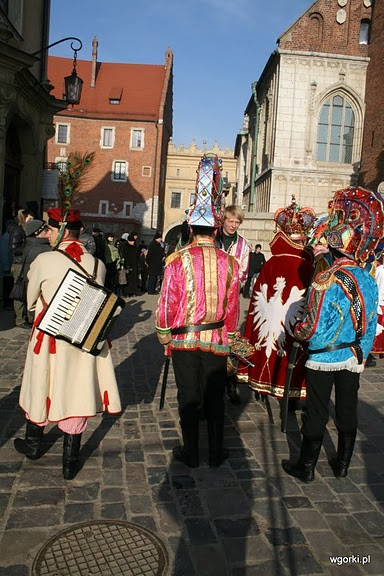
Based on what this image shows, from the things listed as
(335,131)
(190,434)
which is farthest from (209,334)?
(335,131)

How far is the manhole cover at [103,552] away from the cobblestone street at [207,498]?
0.05 metres

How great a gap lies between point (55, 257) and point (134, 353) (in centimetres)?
455

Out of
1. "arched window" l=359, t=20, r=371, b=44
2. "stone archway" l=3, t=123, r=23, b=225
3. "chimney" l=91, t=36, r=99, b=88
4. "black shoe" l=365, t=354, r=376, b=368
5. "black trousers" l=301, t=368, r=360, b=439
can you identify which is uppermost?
"chimney" l=91, t=36, r=99, b=88

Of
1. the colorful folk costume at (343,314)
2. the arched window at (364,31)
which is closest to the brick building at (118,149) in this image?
the arched window at (364,31)

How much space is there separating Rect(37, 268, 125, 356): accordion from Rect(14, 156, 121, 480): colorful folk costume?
0.38 feet

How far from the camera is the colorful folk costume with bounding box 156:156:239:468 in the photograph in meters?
3.96

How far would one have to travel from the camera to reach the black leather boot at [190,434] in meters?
4.06

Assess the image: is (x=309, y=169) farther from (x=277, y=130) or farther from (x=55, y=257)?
(x=55, y=257)

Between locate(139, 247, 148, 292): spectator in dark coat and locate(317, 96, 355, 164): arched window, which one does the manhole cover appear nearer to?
locate(139, 247, 148, 292): spectator in dark coat

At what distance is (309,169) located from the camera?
86.8ft

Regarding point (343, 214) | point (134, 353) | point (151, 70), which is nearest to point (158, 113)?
point (151, 70)

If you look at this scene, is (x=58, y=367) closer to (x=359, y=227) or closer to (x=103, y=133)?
(x=359, y=227)

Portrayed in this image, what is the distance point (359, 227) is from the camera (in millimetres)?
3691

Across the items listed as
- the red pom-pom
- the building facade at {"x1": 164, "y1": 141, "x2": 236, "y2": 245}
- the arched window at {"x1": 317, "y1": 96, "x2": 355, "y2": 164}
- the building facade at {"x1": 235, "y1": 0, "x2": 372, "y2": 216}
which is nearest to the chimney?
the building facade at {"x1": 164, "y1": 141, "x2": 236, "y2": 245}
